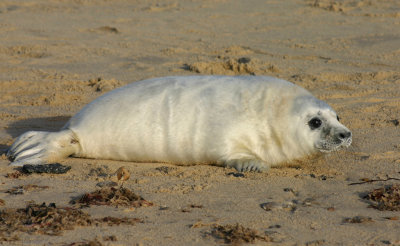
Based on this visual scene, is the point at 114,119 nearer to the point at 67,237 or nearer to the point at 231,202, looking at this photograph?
the point at 231,202

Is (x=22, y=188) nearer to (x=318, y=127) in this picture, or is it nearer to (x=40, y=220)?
(x=40, y=220)

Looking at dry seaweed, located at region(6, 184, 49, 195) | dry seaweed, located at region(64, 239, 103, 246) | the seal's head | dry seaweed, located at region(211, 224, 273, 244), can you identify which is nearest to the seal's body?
the seal's head

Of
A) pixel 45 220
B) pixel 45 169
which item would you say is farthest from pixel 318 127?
pixel 45 220

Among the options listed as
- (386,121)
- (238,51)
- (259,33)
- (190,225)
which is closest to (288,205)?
(190,225)

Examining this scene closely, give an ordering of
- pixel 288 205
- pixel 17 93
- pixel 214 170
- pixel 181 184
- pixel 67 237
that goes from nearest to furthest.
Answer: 1. pixel 67 237
2. pixel 288 205
3. pixel 181 184
4. pixel 214 170
5. pixel 17 93

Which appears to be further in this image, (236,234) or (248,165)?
(248,165)

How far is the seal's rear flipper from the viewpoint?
454cm

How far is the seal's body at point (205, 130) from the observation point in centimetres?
455

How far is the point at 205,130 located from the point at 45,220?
5.55 feet

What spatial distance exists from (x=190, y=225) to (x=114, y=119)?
1.79 m

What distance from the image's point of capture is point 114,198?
349 centimetres

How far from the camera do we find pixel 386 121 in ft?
18.6

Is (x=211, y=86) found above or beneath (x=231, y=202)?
above

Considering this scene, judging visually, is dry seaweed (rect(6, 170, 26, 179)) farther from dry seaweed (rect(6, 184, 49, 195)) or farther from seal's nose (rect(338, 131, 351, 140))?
seal's nose (rect(338, 131, 351, 140))
